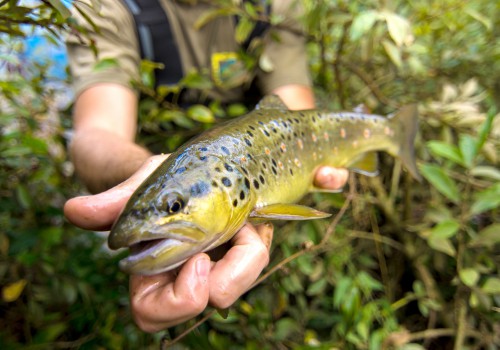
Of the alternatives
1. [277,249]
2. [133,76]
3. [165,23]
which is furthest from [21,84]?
[277,249]

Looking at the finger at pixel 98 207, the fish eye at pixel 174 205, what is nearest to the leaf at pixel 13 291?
the finger at pixel 98 207

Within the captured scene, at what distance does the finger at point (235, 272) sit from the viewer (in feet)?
2.56

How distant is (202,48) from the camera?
82.5 inches

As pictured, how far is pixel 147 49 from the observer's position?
191 cm

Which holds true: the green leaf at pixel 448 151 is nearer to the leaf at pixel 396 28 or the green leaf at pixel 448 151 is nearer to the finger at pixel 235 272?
the leaf at pixel 396 28

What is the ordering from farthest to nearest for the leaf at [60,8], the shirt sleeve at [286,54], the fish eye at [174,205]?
the shirt sleeve at [286,54], the fish eye at [174,205], the leaf at [60,8]

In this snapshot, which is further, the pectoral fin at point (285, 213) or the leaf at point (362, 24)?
the leaf at point (362, 24)

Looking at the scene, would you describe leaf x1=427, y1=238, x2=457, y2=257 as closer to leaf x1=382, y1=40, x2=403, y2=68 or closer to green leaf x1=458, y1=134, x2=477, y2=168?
green leaf x1=458, y1=134, x2=477, y2=168

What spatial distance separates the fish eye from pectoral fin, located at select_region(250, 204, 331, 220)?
0.24 metres

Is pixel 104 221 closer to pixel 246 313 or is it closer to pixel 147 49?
pixel 246 313

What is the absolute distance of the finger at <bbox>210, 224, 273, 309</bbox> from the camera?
2.56 ft

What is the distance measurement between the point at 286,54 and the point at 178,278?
5.47ft

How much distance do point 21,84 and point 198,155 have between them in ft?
3.84

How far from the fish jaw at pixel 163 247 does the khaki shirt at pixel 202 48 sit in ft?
3.85
